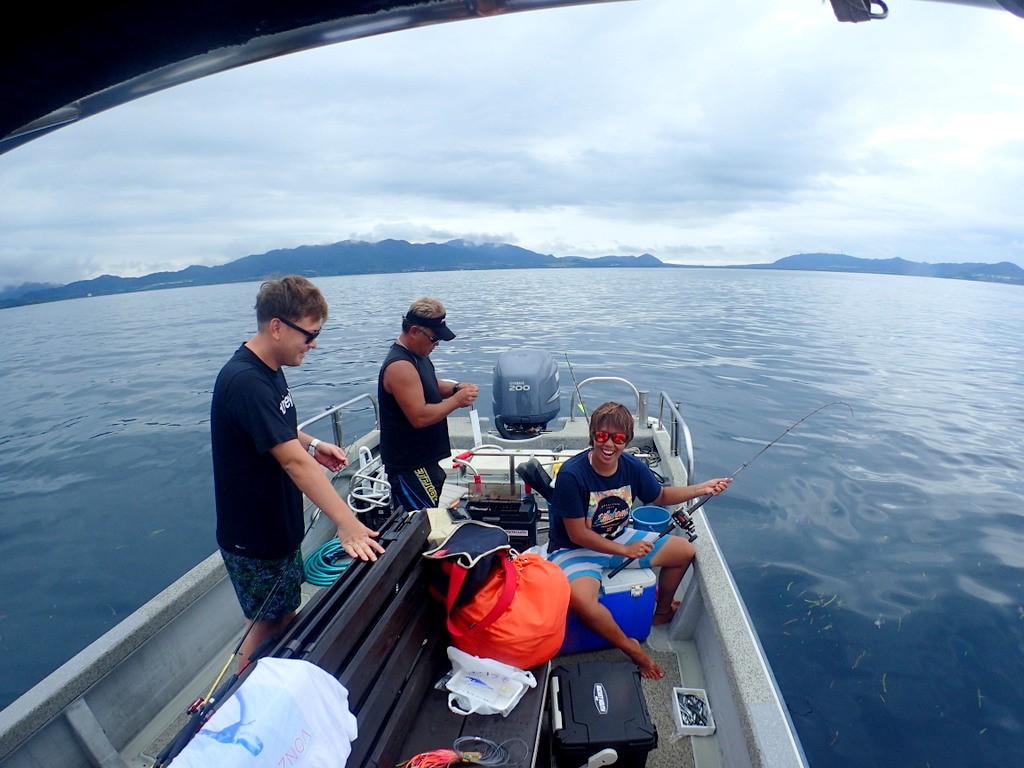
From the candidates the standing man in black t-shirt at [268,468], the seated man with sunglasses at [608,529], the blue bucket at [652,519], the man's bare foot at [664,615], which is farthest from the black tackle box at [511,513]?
the standing man in black t-shirt at [268,468]

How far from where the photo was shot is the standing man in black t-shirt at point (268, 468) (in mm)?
2051

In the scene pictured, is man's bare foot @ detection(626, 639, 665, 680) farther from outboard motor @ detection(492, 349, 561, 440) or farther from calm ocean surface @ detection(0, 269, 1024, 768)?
outboard motor @ detection(492, 349, 561, 440)

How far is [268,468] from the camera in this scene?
2.23 meters

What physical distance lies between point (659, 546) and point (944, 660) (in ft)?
Result: 10.0

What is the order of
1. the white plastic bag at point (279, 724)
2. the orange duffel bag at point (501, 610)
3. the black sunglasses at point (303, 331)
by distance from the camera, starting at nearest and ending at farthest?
the white plastic bag at point (279, 724), the black sunglasses at point (303, 331), the orange duffel bag at point (501, 610)

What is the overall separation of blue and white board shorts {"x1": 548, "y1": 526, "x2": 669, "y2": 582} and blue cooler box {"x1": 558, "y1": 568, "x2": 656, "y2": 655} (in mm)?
69

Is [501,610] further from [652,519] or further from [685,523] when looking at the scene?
[685,523]

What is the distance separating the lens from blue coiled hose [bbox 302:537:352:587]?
400 centimetres

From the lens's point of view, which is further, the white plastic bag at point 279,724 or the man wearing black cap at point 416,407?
the man wearing black cap at point 416,407

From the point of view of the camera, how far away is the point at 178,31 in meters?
0.70

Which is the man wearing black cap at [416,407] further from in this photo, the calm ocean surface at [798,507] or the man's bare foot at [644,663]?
the calm ocean surface at [798,507]

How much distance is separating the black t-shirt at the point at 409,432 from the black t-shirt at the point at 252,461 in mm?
940

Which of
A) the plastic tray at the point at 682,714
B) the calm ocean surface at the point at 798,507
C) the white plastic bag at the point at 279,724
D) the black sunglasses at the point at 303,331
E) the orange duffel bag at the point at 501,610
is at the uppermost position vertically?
the black sunglasses at the point at 303,331

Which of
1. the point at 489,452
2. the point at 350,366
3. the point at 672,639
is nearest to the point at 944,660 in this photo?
the point at 672,639
